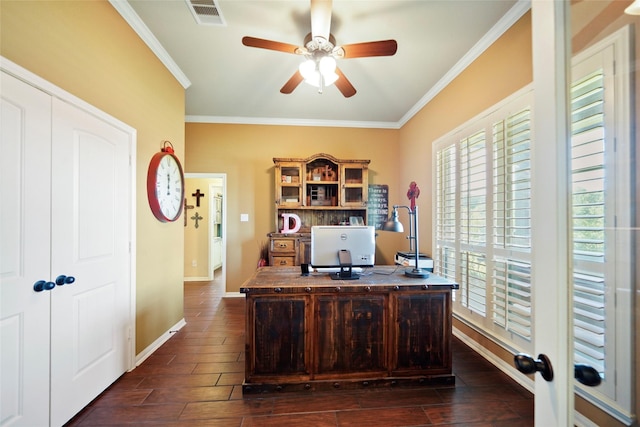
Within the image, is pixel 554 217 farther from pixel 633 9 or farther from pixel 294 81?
pixel 294 81

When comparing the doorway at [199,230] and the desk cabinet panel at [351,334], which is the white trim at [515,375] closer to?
the desk cabinet panel at [351,334]

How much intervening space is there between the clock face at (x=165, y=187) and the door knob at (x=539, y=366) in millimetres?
2849

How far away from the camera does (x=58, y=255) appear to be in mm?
1569

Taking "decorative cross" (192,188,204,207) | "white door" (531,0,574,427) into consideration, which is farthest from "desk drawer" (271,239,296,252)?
"white door" (531,0,574,427)

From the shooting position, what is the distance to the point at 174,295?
2914mm

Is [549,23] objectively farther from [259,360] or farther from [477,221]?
[259,360]

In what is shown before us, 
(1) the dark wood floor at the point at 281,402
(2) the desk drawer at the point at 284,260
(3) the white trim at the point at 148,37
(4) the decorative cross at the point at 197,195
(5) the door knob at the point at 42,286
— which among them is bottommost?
(1) the dark wood floor at the point at 281,402

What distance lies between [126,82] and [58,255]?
1486 millimetres

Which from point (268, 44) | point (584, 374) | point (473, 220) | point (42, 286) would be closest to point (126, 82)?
point (268, 44)

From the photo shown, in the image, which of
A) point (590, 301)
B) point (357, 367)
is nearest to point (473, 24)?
point (590, 301)

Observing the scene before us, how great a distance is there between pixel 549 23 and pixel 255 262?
4.25 metres

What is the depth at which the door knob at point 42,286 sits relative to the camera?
4.68 ft

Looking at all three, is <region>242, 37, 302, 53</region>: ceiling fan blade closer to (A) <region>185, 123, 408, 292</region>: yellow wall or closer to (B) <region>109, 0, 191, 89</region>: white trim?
(B) <region>109, 0, 191, 89</region>: white trim

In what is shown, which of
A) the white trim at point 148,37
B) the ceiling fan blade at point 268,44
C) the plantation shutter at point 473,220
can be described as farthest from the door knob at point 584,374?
the white trim at point 148,37
